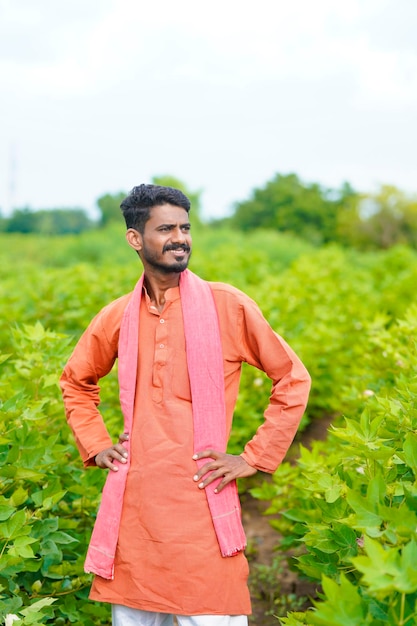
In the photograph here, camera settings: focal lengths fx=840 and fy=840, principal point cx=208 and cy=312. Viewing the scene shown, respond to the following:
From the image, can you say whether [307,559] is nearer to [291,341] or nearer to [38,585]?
[38,585]

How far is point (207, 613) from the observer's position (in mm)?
2498

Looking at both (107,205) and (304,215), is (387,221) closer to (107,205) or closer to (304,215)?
(304,215)

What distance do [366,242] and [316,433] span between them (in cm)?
4622

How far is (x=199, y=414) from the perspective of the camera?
258cm

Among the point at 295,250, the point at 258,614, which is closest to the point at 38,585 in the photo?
the point at 258,614

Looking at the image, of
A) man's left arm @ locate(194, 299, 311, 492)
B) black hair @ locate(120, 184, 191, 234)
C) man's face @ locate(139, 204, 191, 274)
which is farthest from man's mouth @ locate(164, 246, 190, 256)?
man's left arm @ locate(194, 299, 311, 492)

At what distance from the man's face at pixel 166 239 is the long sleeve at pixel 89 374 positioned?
0.77ft

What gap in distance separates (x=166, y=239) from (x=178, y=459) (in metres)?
0.70

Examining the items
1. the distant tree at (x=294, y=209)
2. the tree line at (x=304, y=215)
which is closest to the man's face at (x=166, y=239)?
the tree line at (x=304, y=215)

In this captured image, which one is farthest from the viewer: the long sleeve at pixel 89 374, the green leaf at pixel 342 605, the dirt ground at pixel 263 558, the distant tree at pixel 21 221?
the distant tree at pixel 21 221

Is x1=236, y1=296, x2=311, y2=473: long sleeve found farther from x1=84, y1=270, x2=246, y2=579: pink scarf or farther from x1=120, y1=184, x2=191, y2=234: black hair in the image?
x1=120, y1=184, x2=191, y2=234: black hair

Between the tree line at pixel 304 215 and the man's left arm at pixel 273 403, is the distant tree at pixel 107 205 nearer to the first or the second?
the tree line at pixel 304 215

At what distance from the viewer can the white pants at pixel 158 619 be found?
98.7 inches

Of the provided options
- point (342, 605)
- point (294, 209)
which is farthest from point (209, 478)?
point (294, 209)
